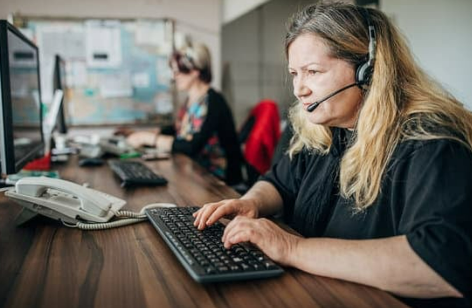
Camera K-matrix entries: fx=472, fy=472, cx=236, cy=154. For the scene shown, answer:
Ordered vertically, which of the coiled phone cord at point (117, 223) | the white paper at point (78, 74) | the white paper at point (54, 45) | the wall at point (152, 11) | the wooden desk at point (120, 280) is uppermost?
the wall at point (152, 11)

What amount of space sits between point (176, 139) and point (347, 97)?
1.59 meters

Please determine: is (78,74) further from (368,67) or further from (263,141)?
(368,67)

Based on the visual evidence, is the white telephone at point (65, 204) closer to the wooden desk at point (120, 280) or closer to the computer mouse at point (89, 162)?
the wooden desk at point (120, 280)

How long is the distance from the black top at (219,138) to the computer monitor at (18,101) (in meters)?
0.87

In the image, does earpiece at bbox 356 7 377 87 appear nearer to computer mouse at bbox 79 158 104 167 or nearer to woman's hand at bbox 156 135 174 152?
computer mouse at bbox 79 158 104 167

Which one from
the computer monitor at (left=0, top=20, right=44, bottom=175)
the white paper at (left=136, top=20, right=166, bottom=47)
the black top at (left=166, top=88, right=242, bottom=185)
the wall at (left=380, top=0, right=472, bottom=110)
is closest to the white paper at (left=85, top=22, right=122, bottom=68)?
the white paper at (left=136, top=20, right=166, bottom=47)

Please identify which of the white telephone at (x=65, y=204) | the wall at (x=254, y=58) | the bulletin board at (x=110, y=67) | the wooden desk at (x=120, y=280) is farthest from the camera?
the bulletin board at (x=110, y=67)

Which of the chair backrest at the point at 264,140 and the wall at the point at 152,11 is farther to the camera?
the wall at the point at 152,11

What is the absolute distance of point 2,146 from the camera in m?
1.18

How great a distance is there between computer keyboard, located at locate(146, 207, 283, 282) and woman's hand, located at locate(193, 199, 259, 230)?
0.02 meters

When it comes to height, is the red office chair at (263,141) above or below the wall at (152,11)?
below

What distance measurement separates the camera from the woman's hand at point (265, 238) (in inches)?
32.3

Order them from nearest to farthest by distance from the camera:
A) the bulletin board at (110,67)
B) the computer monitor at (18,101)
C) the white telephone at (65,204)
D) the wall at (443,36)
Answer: the white telephone at (65,204)
the computer monitor at (18,101)
the wall at (443,36)
the bulletin board at (110,67)

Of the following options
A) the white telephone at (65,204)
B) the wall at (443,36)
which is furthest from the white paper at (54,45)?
the white telephone at (65,204)
